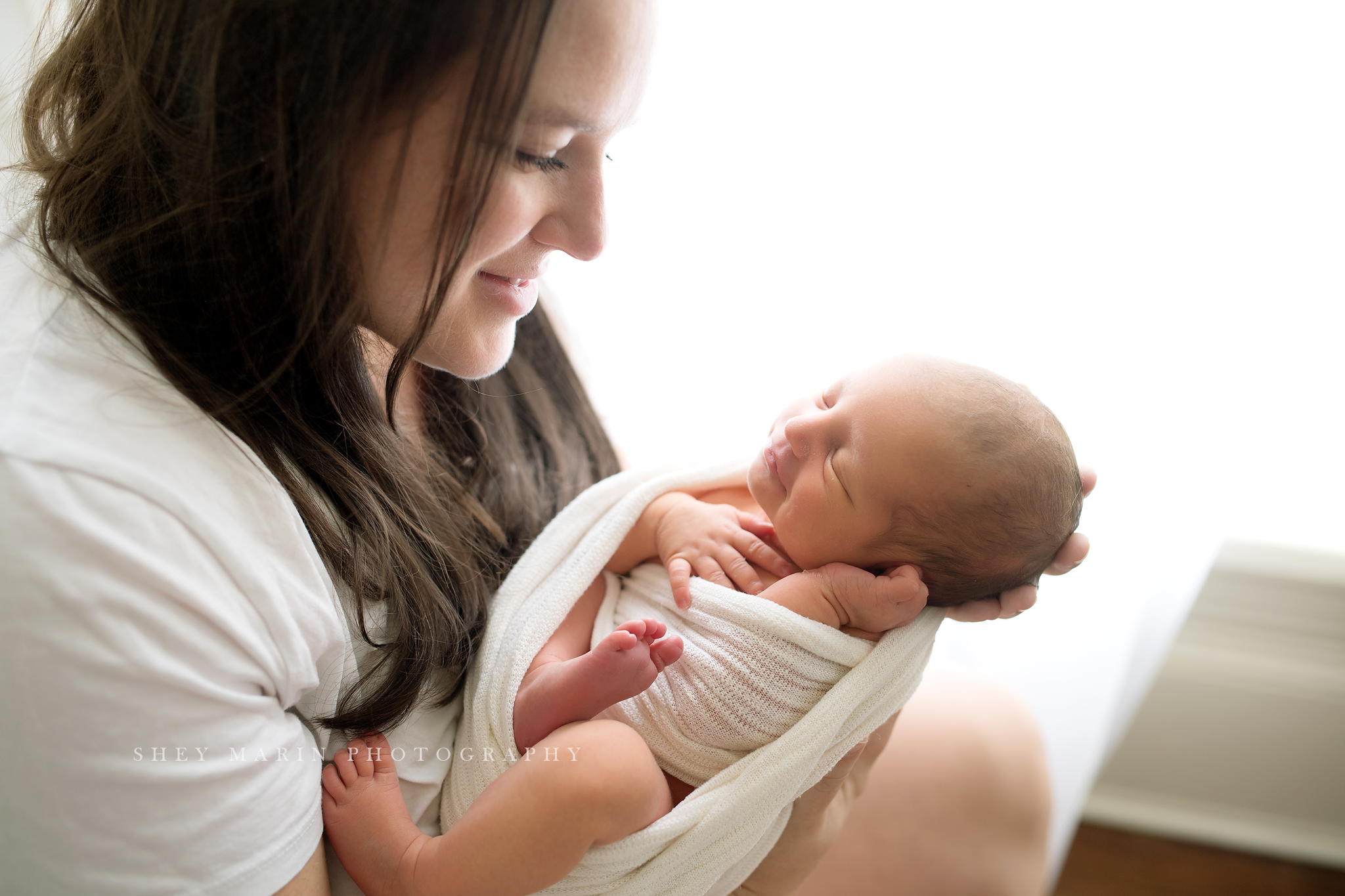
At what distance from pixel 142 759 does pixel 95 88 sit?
56 cm

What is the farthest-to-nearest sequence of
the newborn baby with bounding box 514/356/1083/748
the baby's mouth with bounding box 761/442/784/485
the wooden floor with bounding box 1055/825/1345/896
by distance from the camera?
the wooden floor with bounding box 1055/825/1345/896, the baby's mouth with bounding box 761/442/784/485, the newborn baby with bounding box 514/356/1083/748

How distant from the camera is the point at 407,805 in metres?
0.80

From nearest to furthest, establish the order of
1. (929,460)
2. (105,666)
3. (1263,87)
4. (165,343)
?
1. (105,666)
2. (165,343)
3. (929,460)
4. (1263,87)

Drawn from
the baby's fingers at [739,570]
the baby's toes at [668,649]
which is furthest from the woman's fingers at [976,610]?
the baby's toes at [668,649]

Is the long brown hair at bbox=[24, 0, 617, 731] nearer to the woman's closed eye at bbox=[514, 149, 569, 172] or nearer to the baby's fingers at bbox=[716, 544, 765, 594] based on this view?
the woman's closed eye at bbox=[514, 149, 569, 172]

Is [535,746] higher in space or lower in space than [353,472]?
lower

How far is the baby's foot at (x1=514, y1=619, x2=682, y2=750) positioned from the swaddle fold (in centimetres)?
2

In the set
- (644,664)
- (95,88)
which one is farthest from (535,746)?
(95,88)

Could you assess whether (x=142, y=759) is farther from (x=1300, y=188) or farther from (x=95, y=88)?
(x=1300, y=188)

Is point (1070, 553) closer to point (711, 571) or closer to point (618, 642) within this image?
point (711, 571)

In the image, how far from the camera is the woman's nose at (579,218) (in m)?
0.75

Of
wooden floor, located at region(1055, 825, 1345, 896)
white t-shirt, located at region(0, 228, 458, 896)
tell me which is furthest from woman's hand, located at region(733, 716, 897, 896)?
wooden floor, located at region(1055, 825, 1345, 896)

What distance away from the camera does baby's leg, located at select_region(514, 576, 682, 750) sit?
2.51ft

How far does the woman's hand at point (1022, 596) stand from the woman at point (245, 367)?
1.84ft
